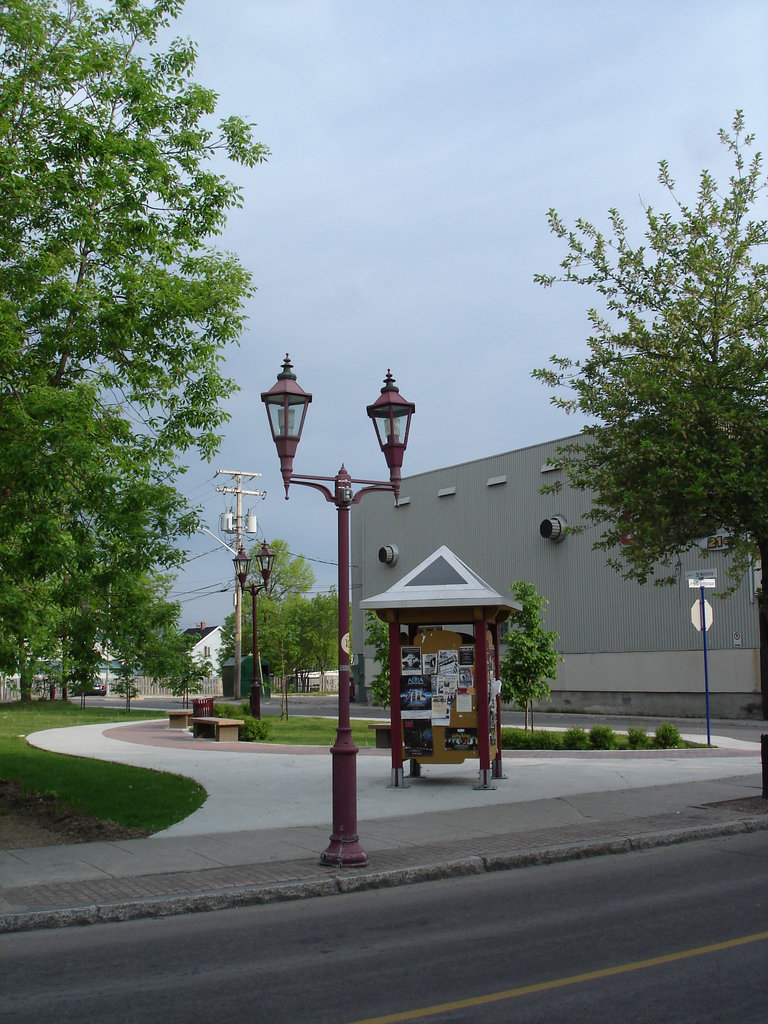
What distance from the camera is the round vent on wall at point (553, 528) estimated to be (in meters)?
38.2

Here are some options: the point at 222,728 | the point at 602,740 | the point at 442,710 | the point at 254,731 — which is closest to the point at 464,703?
Answer: the point at 442,710

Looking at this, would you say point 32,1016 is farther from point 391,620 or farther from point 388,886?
point 391,620

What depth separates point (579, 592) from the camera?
3781 cm

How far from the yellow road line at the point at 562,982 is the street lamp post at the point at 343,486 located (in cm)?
343

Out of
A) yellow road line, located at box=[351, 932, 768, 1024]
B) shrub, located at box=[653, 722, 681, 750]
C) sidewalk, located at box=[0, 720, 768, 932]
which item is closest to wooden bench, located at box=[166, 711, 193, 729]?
sidewalk, located at box=[0, 720, 768, 932]

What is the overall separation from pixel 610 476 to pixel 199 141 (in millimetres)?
7277

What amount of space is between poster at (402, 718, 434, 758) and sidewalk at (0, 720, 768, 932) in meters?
0.57

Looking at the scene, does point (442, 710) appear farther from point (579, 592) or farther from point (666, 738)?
point (579, 592)

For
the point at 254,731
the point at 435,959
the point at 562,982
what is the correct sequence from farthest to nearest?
the point at 254,731 → the point at 435,959 → the point at 562,982

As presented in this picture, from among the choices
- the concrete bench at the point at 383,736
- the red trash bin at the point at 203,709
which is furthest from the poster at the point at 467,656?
the red trash bin at the point at 203,709

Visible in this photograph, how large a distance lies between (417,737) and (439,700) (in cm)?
67

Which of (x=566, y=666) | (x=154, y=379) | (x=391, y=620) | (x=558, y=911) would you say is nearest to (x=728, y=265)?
(x=391, y=620)

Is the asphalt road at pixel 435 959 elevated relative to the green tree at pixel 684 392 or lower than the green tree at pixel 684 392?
lower

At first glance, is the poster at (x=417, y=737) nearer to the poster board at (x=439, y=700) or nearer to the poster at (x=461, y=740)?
the poster board at (x=439, y=700)
